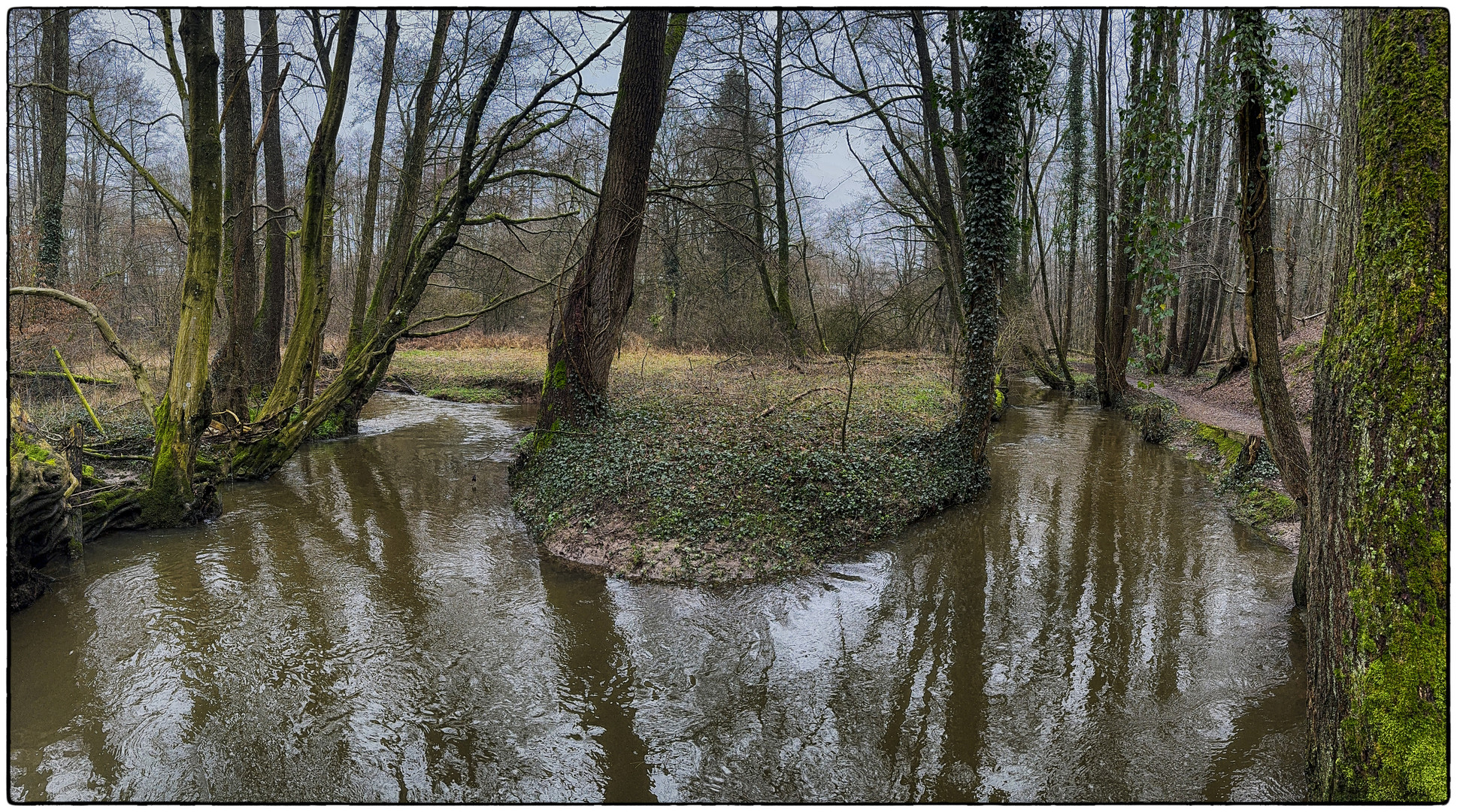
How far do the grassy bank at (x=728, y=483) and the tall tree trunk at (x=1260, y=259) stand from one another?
361cm

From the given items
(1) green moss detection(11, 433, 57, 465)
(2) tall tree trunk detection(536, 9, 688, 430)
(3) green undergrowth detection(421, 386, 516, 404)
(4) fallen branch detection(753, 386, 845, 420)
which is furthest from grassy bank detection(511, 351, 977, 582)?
(3) green undergrowth detection(421, 386, 516, 404)

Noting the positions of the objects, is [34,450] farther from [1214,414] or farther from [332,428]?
[1214,414]

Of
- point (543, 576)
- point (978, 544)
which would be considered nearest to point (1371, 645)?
point (978, 544)

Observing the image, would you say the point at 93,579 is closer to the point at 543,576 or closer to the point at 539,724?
the point at 543,576

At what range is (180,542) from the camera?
22.9 feet

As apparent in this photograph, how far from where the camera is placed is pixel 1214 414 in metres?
14.4

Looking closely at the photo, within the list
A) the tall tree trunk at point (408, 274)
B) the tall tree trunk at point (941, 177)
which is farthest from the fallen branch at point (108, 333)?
the tall tree trunk at point (941, 177)

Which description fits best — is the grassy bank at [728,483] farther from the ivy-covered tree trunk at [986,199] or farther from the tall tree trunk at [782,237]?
the tall tree trunk at [782,237]

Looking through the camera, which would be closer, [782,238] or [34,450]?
[34,450]

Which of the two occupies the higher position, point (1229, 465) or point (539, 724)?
point (1229, 465)

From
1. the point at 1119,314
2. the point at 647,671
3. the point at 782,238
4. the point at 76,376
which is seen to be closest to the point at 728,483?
the point at 647,671

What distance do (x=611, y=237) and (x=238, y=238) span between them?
6098 millimetres

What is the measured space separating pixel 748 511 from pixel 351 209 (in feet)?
94.7

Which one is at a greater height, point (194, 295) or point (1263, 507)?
point (194, 295)
